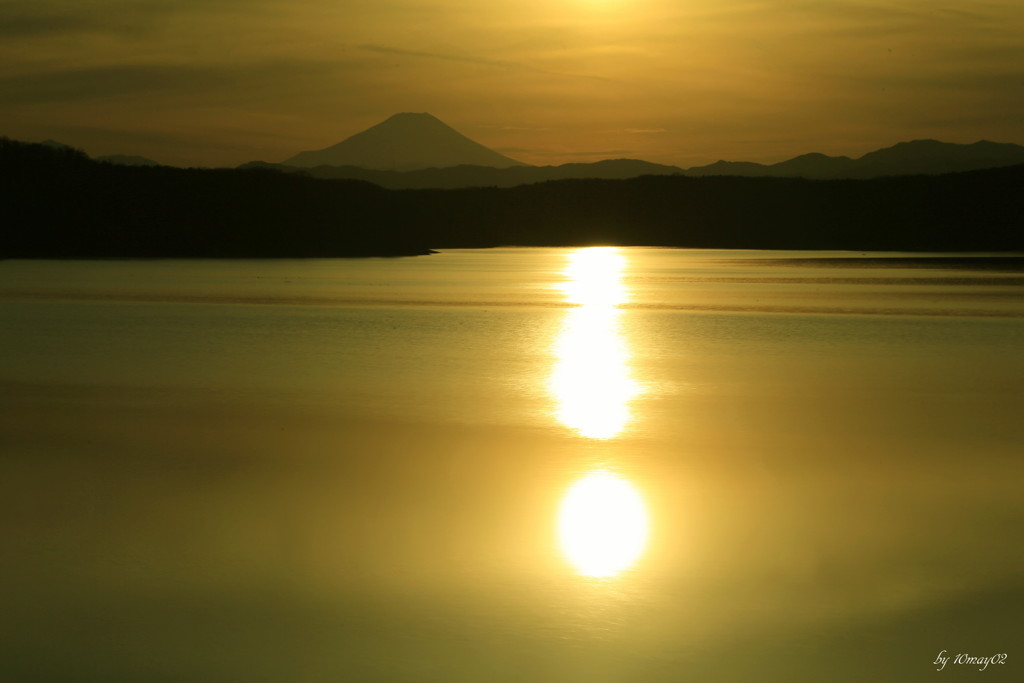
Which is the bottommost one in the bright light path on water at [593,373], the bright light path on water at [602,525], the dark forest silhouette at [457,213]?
the bright light path on water at [602,525]

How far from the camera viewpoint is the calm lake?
4.41 metres

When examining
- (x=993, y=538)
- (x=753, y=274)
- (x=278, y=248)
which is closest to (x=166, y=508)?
(x=993, y=538)

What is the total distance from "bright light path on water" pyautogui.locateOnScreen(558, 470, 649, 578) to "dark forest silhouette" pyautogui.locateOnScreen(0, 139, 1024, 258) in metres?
49.3

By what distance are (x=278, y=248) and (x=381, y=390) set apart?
49.8 meters

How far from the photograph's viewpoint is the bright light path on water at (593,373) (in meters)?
9.22

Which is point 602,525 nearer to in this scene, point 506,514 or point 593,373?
point 506,514

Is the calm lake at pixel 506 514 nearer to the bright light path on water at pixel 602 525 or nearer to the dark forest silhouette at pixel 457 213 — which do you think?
the bright light path on water at pixel 602 525

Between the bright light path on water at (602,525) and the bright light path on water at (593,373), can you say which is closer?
the bright light path on water at (602,525)

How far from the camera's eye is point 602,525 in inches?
233

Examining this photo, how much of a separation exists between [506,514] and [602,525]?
543mm

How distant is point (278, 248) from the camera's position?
59.3 m
